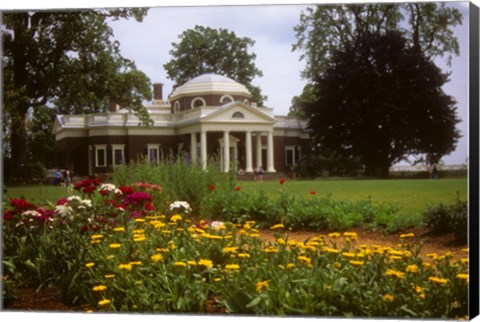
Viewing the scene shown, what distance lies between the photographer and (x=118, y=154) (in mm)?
9289

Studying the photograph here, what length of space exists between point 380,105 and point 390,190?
0.98 metres

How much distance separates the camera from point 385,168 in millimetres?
8328

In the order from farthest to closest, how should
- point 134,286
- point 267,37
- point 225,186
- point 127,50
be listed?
point 225,186
point 127,50
point 267,37
point 134,286

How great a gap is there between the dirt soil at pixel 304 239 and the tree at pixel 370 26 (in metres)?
1.90

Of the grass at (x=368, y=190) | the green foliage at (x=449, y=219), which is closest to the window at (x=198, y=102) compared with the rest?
the grass at (x=368, y=190)

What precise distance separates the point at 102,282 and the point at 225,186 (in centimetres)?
259

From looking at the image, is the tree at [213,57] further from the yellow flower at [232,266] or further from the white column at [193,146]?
the yellow flower at [232,266]

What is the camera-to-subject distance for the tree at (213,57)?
329 inches

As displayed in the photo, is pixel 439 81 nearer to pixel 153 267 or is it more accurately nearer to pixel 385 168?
pixel 385 168

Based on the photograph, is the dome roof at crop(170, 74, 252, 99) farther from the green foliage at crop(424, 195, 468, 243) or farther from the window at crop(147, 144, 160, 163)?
the green foliage at crop(424, 195, 468, 243)

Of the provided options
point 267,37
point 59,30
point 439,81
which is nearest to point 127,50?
point 59,30

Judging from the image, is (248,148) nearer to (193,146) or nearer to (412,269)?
(193,146)

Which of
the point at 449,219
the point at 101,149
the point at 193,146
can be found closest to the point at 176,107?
the point at 193,146

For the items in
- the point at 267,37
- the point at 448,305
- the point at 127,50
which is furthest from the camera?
the point at 127,50
